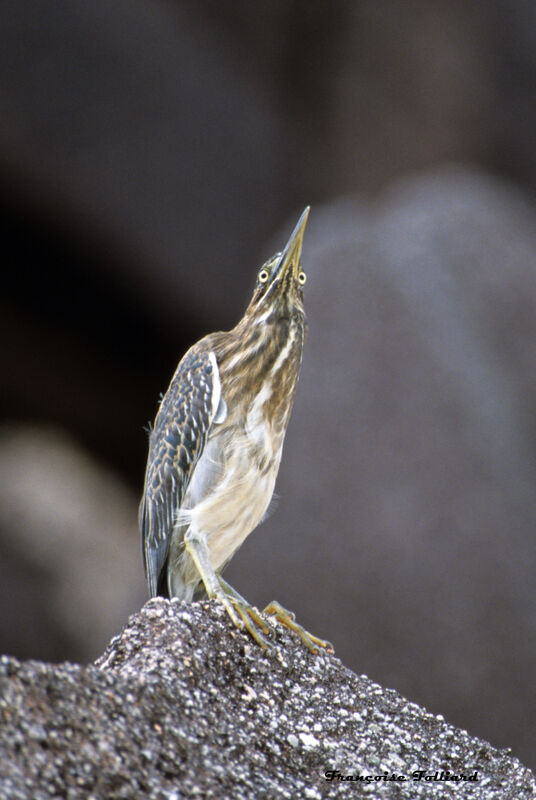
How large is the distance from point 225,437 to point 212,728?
1.04m

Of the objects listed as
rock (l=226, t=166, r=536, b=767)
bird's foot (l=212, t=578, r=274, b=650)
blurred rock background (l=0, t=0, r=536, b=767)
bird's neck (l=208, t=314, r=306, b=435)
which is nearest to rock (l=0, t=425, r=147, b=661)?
blurred rock background (l=0, t=0, r=536, b=767)

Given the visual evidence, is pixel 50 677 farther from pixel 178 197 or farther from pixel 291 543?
pixel 178 197

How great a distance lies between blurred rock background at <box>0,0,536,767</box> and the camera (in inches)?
186

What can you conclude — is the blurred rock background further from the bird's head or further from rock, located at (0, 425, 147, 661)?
the bird's head

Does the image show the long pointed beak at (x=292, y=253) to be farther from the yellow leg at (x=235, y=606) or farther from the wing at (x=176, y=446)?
the yellow leg at (x=235, y=606)

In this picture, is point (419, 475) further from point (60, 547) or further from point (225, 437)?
point (60, 547)

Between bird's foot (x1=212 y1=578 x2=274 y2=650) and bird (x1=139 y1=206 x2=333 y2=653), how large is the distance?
21 cm

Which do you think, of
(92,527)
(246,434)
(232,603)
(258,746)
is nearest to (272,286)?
(246,434)

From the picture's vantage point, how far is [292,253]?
2.67 m

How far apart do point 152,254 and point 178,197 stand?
1.23 ft

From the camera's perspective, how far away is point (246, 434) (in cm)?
264

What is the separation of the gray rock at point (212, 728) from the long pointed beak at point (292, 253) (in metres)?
0.92

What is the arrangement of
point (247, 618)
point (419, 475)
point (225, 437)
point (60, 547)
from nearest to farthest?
point (247, 618), point (225, 437), point (419, 475), point (60, 547)

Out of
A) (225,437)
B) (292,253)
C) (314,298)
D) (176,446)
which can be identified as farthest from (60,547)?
(292,253)
